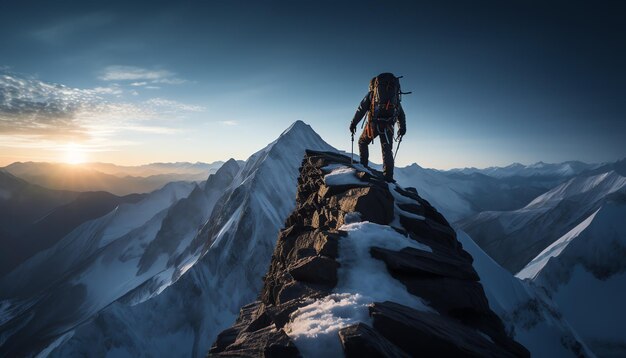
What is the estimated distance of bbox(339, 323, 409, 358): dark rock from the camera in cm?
438

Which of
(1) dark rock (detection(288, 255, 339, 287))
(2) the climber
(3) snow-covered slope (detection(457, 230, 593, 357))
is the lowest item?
(3) snow-covered slope (detection(457, 230, 593, 357))

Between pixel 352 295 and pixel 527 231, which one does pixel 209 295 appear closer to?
pixel 352 295

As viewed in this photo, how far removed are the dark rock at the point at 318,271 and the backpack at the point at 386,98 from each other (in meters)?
8.95

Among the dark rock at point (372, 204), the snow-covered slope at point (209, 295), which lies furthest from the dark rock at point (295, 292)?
the snow-covered slope at point (209, 295)

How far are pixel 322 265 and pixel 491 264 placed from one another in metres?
45.1

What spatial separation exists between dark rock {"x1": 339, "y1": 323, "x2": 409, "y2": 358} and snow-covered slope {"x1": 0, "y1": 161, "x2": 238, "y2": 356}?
12059cm

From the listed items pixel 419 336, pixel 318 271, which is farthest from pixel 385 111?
pixel 419 336

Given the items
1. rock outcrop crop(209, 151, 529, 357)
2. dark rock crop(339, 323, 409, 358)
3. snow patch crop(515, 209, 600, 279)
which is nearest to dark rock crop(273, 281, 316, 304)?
rock outcrop crop(209, 151, 529, 357)

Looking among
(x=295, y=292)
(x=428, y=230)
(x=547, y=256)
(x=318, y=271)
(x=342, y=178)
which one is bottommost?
(x=547, y=256)

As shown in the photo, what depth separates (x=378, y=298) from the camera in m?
6.27

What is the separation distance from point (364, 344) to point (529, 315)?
138ft

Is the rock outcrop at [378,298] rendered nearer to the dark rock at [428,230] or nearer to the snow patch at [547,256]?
the dark rock at [428,230]

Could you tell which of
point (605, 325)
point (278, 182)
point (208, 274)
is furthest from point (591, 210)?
point (208, 274)

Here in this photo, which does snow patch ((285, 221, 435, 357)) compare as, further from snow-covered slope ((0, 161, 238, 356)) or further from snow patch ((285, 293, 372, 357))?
snow-covered slope ((0, 161, 238, 356))
